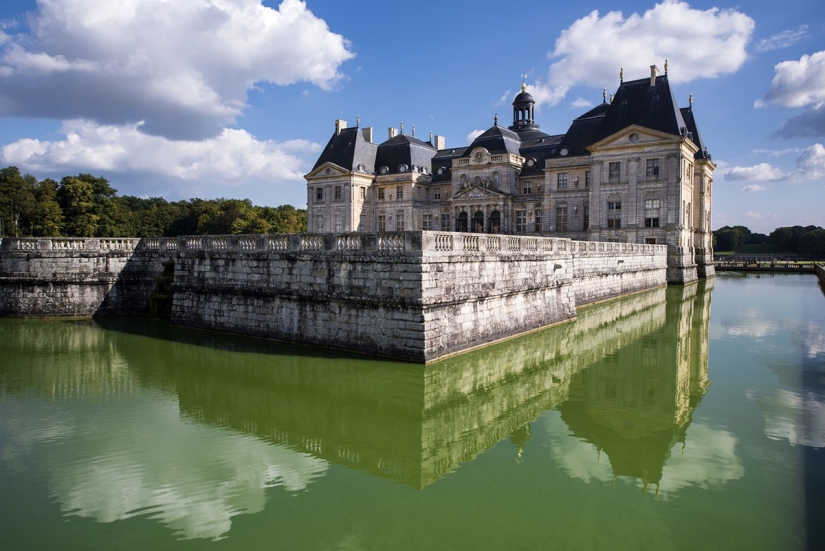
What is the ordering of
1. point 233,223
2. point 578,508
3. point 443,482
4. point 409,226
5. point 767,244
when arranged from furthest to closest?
1. point 767,244
2. point 233,223
3. point 409,226
4. point 443,482
5. point 578,508

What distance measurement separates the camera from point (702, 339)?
18.0 m

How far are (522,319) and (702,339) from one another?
569 cm

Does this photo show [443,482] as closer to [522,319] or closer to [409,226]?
[522,319]

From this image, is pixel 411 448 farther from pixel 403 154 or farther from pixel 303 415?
pixel 403 154

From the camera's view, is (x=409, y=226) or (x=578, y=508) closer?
(x=578, y=508)

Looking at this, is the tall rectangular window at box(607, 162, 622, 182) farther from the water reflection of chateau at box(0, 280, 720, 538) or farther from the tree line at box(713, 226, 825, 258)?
the tree line at box(713, 226, 825, 258)

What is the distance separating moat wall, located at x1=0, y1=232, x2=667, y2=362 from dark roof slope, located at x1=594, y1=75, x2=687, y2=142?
17473 millimetres

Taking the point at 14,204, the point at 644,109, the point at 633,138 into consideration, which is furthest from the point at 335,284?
the point at 14,204

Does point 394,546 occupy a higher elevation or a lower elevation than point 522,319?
lower

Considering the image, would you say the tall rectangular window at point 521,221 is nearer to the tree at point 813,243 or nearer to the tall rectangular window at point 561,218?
the tall rectangular window at point 561,218

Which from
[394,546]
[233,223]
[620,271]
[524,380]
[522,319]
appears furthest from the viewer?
[233,223]

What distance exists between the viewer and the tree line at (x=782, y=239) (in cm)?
7919

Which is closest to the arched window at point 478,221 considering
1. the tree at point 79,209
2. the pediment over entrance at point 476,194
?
the pediment over entrance at point 476,194

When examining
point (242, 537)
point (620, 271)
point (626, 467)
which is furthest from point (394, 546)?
point (620, 271)
